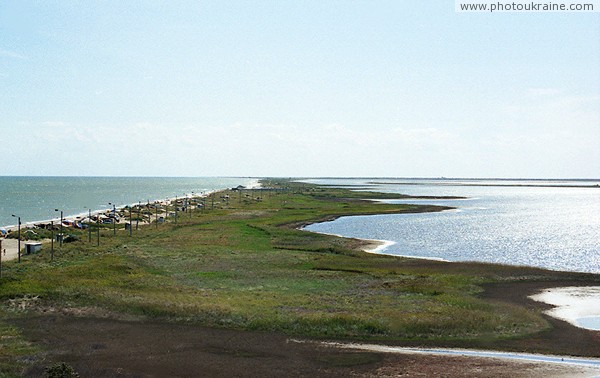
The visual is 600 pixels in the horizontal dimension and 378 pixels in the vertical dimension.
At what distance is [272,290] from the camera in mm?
53250

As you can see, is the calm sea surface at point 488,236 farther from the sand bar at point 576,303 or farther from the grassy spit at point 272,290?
the sand bar at point 576,303

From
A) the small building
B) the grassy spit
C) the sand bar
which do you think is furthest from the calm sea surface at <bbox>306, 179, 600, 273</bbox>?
the small building

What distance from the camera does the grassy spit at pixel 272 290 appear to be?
40.5m

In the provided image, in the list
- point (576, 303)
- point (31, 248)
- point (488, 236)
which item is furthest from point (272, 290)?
point (488, 236)

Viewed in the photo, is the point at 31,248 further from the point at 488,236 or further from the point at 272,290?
the point at 488,236

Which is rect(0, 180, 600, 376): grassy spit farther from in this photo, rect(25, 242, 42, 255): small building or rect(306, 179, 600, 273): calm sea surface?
rect(306, 179, 600, 273): calm sea surface

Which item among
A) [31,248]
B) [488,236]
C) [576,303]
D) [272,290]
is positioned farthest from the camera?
[488,236]

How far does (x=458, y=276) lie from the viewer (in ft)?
206

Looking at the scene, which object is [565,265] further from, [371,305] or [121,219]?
[121,219]

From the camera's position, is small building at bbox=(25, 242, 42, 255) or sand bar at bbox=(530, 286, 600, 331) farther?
small building at bbox=(25, 242, 42, 255)

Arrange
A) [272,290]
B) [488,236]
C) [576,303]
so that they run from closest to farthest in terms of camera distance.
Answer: [576,303], [272,290], [488,236]

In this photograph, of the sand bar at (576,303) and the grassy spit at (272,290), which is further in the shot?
the sand bar at (576,303)

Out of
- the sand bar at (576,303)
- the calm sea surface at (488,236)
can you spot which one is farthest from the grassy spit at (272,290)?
the calm sea surface at (488,236)

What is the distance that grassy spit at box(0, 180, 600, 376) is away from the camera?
4053 cm
